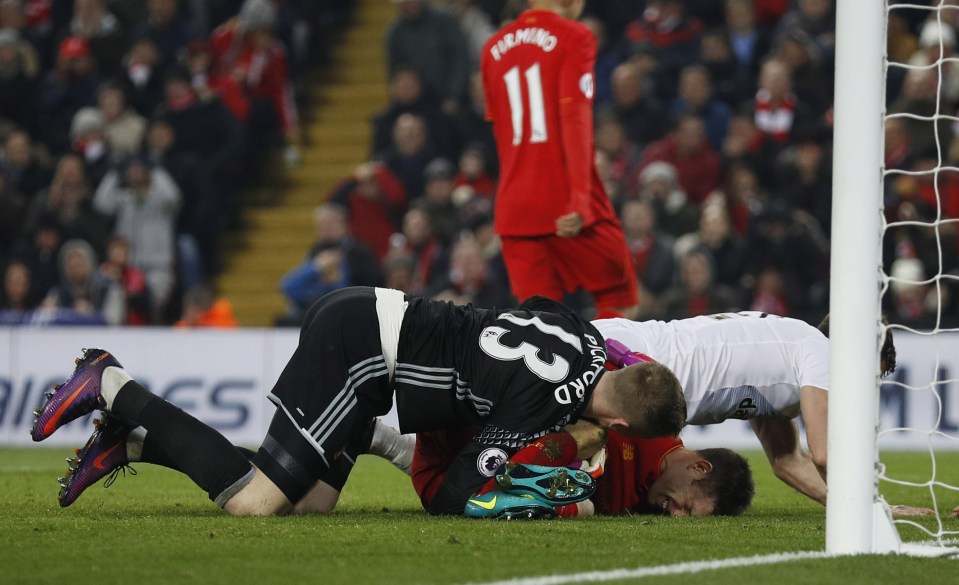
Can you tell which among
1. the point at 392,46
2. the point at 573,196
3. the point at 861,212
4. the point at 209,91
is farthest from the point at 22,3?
the point at 861,212

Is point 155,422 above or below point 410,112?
below

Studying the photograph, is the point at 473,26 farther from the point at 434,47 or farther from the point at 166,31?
the point at 166,31

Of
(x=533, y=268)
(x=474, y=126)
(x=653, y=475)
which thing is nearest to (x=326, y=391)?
(x=653, y=475)

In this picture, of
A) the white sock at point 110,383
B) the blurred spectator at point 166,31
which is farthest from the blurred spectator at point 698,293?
the blurred spectator at point 166,31

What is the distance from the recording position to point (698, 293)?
11.5 meters

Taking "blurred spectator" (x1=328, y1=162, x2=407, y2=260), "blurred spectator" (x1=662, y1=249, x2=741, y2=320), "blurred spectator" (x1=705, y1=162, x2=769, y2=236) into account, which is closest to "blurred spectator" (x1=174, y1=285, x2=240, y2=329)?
"blurred spectator" (x1=328, y1=162, x2=407, y2=260)

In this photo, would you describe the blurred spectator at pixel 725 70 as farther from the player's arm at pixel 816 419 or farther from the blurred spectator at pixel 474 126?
the player's arm at pixel 816 419

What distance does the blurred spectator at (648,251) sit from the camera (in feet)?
39.1

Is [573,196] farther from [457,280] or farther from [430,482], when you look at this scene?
[457,280]

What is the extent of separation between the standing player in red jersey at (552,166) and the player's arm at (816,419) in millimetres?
2274

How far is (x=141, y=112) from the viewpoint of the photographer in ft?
52.1

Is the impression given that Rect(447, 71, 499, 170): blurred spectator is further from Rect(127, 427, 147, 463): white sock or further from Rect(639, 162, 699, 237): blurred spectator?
Rect(127, 427, 147, 463): white sock

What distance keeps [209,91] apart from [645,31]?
4.80 meters

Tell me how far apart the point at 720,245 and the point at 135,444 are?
7.32 meters
